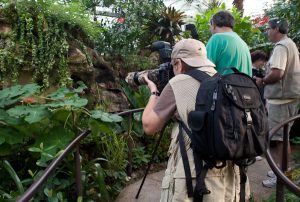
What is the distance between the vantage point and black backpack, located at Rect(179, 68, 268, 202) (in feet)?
5.46

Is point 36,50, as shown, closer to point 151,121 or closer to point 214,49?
point 214,49

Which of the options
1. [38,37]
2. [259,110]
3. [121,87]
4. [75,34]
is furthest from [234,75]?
[121,87]

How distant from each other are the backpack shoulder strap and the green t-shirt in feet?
3.19

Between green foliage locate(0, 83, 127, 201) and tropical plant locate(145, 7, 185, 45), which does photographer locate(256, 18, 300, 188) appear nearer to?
green foliage locate(0, 83, 127, 201)

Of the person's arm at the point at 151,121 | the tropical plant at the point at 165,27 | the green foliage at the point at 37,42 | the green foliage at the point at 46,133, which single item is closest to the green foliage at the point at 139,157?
the green foliage at the point at 46,133

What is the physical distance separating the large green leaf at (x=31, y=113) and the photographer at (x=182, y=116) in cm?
129

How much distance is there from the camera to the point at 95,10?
7.39m

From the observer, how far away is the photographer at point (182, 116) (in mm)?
1840

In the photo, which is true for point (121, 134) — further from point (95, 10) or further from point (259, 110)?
point (95, 10)

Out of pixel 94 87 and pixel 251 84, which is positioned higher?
pixel 251 84

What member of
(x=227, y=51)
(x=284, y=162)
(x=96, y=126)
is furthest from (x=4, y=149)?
(x=284, y=162)

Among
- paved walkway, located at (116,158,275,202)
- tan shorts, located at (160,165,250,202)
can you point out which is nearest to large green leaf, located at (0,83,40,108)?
paved walkway, located at (116,158,275,202)

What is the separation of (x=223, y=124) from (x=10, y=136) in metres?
2.11

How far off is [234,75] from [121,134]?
290 cm
